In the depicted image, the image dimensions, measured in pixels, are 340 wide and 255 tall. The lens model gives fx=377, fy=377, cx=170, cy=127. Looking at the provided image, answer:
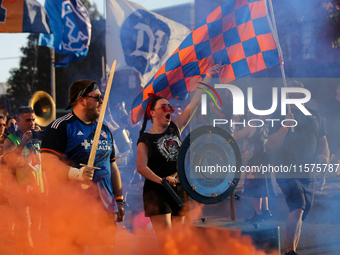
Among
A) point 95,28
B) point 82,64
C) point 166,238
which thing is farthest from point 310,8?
point 95,28

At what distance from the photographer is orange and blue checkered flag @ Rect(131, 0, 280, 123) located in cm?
378

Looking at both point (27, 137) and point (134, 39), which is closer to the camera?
point (27, 137)

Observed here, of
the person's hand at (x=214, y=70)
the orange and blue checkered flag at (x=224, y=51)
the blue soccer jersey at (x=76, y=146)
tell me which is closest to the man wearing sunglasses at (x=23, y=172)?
the orange and blue checkered flag at (x=224, y=51)

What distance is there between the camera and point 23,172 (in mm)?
4156

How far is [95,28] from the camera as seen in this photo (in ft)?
108

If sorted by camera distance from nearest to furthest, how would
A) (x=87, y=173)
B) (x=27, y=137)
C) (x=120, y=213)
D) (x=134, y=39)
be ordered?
(x=87, y=173)
(x=120, y=213)
(x=27, y=137)
(x=134, y=39)

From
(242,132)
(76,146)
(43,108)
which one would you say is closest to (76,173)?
(76,146)

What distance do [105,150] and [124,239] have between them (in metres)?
2.08

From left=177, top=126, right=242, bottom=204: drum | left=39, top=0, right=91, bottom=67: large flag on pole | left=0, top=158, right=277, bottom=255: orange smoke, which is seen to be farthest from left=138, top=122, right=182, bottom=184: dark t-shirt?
left=39, top=0, right=91, bottom=67: large flag on pole

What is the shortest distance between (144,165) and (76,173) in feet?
2.40

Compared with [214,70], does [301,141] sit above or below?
below

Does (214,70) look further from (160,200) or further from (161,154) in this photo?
(160,200)

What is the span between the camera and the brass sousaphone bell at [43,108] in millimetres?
7484

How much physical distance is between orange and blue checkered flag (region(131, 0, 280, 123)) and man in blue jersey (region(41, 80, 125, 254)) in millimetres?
1263
